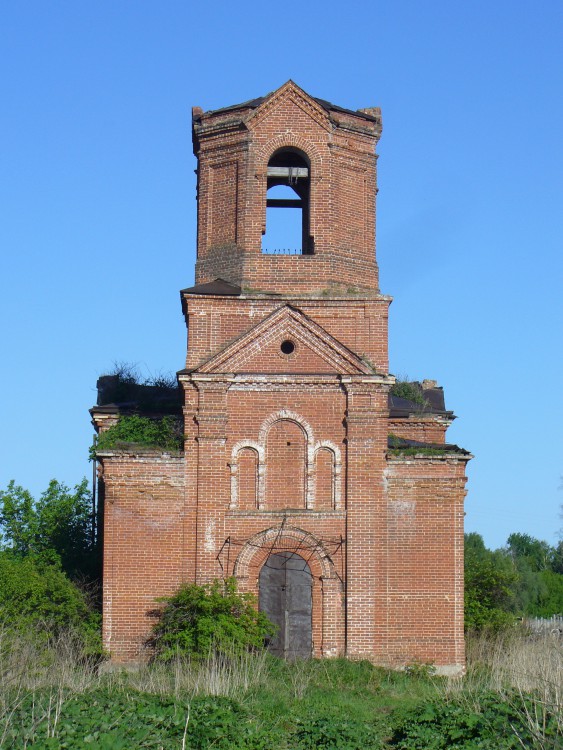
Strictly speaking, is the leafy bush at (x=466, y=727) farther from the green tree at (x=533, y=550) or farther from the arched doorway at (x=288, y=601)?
the green tree at (x=533, y=550)

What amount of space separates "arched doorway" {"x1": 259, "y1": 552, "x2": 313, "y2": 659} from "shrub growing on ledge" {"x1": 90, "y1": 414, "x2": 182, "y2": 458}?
285 centimetres

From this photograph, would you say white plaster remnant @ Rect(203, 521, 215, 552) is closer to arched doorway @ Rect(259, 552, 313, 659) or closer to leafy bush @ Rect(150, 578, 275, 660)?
leafy bush @ Rect(150, 578, 275, 660)

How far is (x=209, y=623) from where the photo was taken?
2103cm

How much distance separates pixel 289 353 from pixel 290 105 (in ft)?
16.2

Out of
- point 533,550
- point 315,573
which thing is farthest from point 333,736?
point 533,550

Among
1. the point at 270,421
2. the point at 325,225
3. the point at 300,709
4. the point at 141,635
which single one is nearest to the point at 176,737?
the point at 300,709

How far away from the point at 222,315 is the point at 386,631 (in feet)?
21.4

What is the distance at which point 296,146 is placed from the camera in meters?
24.0

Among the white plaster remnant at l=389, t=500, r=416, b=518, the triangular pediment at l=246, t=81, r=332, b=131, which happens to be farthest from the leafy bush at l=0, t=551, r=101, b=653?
the triangular pediment at l=246, t=81, r=332, b=131

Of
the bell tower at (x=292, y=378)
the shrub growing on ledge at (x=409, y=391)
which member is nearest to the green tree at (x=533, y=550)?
the shrub growing on ledge at (x=409, y=391)

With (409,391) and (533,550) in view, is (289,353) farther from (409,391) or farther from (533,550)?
(533,550)

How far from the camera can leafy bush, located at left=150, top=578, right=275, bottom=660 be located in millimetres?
20906

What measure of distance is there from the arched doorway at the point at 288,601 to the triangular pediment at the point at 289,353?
345 centimetres

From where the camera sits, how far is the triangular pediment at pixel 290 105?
78.6 ft
